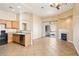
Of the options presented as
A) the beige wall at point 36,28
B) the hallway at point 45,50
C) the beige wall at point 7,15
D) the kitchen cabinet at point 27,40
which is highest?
the beige wall at point 7,15

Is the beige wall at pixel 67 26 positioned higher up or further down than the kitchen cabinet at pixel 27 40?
higher up

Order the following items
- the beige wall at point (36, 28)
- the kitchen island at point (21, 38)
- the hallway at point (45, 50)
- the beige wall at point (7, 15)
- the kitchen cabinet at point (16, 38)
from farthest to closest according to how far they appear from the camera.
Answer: the beige wall at point (36, 28), the kitchen cabinet at point (16, 38), the beige wall at point (7, 15), the kitchen island at point (21, 38), the hallway at point (45, 50)

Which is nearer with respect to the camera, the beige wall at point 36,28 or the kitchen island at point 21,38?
the kitchen island at point 21,38

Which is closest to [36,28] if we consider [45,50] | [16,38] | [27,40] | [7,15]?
[16,38]

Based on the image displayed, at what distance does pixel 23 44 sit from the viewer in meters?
5.18

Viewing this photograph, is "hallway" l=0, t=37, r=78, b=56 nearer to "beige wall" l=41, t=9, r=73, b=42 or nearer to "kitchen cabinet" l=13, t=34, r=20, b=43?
"beige wall" l=41, t=9, r=73, b=42

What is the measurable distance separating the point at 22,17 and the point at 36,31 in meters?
3.19

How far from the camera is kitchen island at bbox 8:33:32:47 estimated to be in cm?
509

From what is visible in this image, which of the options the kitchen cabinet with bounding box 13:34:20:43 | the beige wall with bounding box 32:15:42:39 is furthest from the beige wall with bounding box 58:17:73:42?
the kitchen cabinet with bounding box 13:34:20:43

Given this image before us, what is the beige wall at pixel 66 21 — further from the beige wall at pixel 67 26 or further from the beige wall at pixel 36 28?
the beige wall at pixel 36 28

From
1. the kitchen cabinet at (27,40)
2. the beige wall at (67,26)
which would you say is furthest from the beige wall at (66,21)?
the kitchen cabinet at (27,40)

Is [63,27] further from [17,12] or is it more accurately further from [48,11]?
[17,12]

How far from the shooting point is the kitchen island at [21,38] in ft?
16.7

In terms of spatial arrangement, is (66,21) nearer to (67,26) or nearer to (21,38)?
(67,26)
